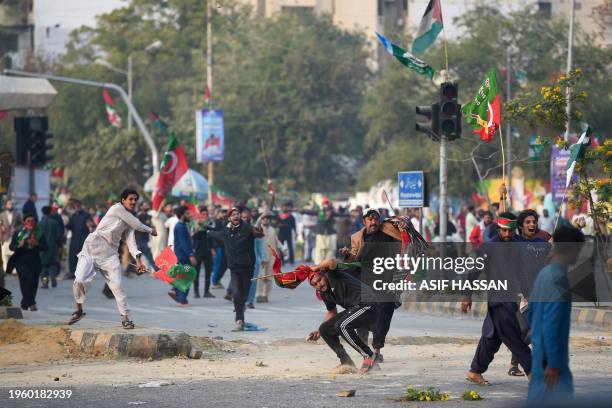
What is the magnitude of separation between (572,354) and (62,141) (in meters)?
56.1

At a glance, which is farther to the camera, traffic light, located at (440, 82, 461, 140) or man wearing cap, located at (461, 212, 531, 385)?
traffic light, located at (440, 82, 461, 140)

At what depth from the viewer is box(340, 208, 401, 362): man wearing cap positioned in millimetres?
13258

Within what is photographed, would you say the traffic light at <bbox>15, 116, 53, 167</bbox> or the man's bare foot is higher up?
the traffic light at <bbox>15, 116, 53, 167</bbox>

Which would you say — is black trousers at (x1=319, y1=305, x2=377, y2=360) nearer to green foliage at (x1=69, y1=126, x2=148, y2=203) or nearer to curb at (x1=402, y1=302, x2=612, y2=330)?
curb at (x1=402, y1=302, x2=612, y2=330)

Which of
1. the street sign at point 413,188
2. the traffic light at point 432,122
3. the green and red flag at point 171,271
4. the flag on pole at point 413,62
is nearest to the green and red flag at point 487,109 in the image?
the traffic light at point 432,122

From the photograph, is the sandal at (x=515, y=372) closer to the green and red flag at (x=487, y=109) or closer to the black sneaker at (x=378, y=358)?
the black sneaker at (x=378, y=358)

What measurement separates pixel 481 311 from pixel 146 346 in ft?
23.7

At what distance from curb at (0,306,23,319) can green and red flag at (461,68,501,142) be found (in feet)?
23.8

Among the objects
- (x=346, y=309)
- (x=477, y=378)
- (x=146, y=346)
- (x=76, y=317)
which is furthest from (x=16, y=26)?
(x=477, y=378)

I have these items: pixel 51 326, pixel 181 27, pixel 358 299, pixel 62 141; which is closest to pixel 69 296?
pixel 51 326

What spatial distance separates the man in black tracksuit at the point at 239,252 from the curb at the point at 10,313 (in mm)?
2785

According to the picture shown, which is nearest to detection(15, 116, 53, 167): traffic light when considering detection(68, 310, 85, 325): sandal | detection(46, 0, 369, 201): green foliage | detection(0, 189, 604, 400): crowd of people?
detection(0, 189, 604, 400): crowd of people

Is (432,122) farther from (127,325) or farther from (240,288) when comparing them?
(127,325)

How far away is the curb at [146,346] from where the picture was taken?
1391 centimetres
